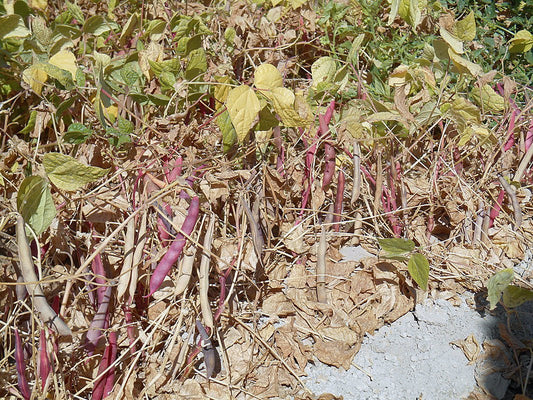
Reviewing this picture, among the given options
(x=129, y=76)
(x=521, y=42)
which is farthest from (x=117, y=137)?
(x=521, y=42)

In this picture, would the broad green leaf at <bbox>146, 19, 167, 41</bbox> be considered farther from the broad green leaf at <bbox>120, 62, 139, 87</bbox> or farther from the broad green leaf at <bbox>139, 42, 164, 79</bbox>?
the broad green leaf at <bbox>120, 62, 139, 87</bbox>

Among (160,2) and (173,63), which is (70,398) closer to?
(173,63)

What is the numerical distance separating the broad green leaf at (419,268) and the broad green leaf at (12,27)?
106 centimetres

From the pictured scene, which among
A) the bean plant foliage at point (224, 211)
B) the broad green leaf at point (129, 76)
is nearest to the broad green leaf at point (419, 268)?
the bean plant foliage at point (224, 211)

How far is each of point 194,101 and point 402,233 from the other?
0.64m

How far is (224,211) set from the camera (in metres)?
1.30

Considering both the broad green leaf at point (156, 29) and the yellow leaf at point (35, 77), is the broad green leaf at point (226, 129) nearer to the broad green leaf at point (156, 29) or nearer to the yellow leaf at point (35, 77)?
the yellow leaf at point (35, 77)

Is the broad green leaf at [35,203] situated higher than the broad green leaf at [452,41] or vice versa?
the broad green leaf at [452,41]

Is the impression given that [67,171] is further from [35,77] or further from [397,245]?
[397,245]

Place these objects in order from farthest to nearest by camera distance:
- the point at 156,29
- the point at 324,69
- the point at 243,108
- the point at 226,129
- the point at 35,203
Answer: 1. the point at 156,29
2. the point at 324,69
3. the point at 226,129
4. the point at 243,108
5. the point at 35,203

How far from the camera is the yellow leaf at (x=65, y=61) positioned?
A: 137 cm

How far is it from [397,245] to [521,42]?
39.2 inches

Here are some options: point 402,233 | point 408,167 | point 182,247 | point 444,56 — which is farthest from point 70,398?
point 444,56

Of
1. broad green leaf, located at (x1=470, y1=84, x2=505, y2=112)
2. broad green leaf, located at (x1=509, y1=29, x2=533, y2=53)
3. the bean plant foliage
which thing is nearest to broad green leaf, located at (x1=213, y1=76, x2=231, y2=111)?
the bean plant foliage
